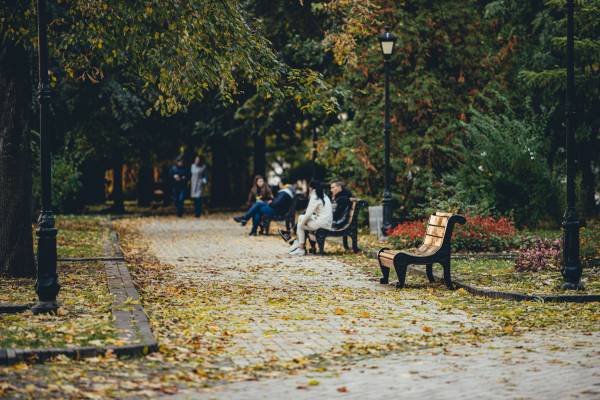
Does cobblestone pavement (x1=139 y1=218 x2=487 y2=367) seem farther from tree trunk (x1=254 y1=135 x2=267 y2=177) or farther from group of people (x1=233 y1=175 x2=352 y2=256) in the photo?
tree trunk (x1=254 y1=135 x2=267 y2=177)

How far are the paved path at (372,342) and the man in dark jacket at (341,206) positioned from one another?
384 centimetres

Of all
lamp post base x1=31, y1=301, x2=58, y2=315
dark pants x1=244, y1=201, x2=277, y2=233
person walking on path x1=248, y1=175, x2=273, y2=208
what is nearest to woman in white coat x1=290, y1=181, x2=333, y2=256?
dark pants x1=244, y1=201, x2=277, y2=233

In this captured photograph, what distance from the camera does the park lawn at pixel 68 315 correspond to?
9.16 meters

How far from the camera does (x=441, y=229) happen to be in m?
14.2

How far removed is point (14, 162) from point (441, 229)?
246 inches

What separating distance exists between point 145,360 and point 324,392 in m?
1.97

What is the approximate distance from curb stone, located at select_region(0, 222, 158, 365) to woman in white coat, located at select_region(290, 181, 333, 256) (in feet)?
21.2

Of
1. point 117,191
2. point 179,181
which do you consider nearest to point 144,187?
point 117,191

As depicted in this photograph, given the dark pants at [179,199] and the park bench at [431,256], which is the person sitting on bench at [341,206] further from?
the dark pants at [179,199]

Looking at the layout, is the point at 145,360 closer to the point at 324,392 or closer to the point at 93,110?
the point at 324,392

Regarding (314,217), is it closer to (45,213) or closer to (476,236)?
(476,236)

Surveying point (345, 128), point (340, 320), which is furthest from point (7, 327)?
point (345, 128)

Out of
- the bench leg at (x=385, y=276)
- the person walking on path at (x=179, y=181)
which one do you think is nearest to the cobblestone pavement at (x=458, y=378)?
the bench leg at (x=385, y=276)

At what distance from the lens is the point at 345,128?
89.5 ft
